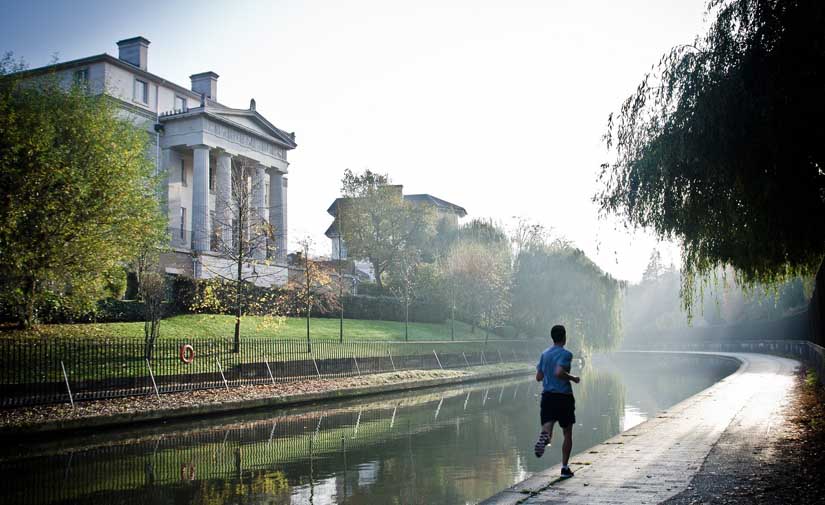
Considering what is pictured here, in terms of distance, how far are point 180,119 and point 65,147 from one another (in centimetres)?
2653

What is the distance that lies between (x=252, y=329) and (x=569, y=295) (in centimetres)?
2867

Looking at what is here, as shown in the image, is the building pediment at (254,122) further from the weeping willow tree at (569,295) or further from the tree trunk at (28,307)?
the tree trunk at (28,307)

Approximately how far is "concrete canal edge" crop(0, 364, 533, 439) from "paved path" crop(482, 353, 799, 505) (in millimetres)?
12680

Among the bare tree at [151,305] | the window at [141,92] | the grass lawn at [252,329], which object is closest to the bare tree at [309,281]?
the grass lawn at [252,329]

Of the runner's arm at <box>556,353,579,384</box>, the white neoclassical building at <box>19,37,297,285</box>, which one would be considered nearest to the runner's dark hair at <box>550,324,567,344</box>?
the runner's arm at <box>556,353,579,384</box>

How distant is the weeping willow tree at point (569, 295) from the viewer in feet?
186

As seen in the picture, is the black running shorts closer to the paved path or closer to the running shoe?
Answer: the running shoe

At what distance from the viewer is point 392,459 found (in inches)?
555

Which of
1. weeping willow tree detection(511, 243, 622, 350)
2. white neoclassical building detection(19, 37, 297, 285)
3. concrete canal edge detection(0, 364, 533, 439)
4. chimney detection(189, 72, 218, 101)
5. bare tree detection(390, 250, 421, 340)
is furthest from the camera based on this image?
chimney detection(189, 72, 218, 101)

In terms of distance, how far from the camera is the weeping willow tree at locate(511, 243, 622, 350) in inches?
2231

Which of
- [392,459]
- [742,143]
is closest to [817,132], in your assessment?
[742,143]

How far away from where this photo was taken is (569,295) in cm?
5656

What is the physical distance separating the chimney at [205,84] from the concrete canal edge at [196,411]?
34.7 metres

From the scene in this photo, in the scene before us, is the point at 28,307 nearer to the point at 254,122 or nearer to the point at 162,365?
the point at 162,365
